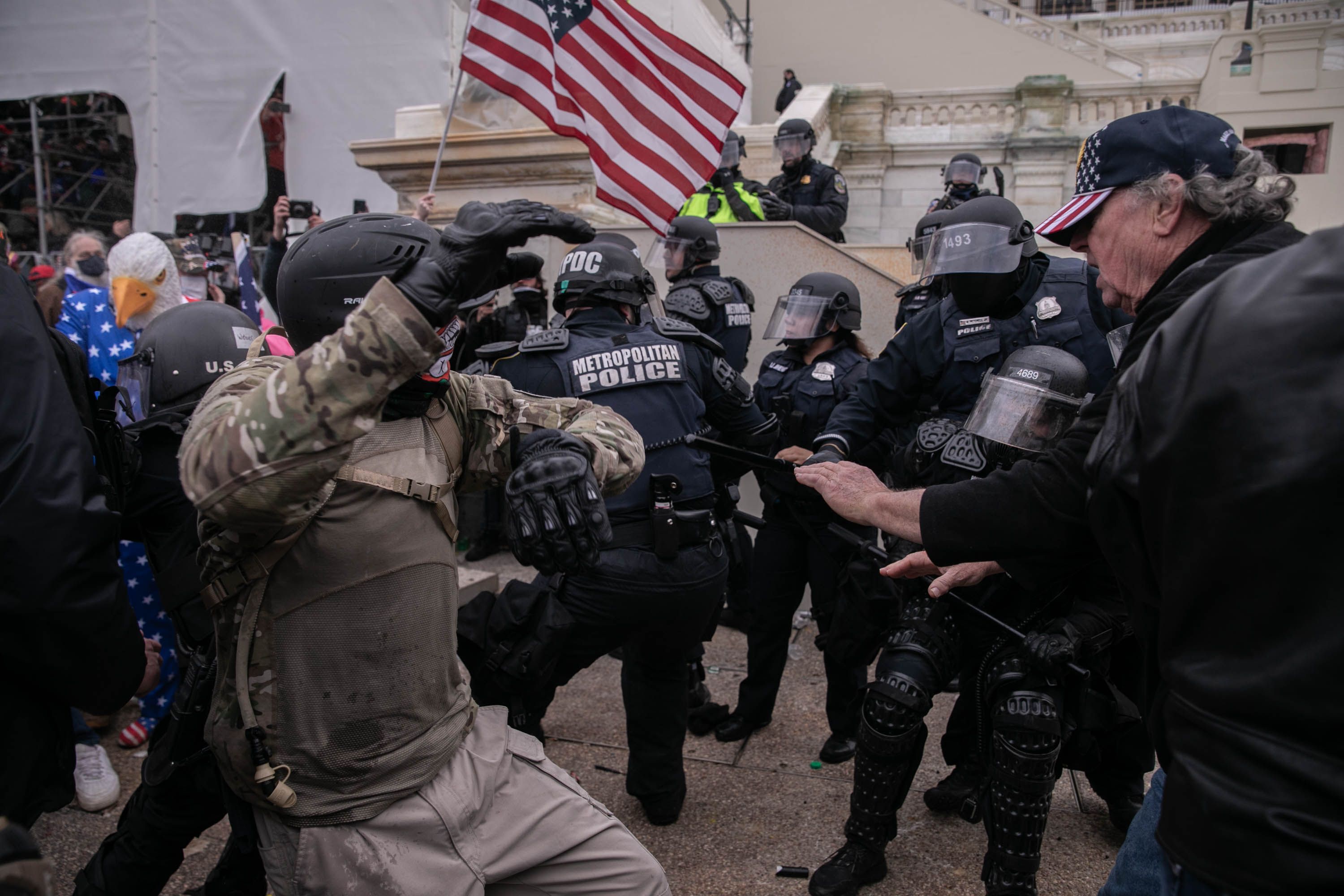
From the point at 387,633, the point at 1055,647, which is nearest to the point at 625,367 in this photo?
the point at 1055,647

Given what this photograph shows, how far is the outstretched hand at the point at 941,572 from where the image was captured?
2.47m

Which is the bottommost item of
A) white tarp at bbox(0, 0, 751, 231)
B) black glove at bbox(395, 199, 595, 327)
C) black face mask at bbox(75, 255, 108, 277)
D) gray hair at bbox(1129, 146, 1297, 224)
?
black face mask at bbox(75, 255, 108, 277)

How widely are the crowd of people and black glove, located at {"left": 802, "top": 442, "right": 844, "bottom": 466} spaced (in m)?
0.04

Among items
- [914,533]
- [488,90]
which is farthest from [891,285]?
[914,533]

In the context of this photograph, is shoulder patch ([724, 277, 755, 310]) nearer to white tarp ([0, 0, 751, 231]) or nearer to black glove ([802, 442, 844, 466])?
black glove ([802, 442, 844, 466])

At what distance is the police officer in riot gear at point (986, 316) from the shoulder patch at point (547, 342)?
3.43 feet

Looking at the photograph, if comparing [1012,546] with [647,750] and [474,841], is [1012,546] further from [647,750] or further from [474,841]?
[647,750]

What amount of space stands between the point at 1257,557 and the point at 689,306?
4.59m

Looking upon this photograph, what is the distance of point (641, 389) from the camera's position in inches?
134

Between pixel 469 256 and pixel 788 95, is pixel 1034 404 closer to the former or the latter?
pixel 469 256

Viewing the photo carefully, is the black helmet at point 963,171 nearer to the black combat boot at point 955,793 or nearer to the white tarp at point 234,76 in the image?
the white tarp at point 234,76

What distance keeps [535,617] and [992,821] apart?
158 cm

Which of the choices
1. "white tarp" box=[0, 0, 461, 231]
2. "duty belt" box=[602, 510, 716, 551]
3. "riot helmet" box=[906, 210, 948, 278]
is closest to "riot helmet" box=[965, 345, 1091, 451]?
"duty belt" box=[602, 510, 716, 551]

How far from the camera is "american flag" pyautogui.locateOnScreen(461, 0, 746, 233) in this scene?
434cm
